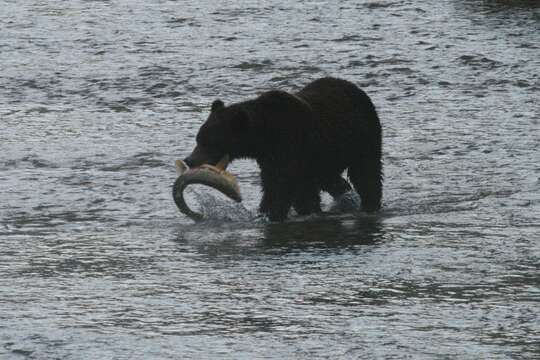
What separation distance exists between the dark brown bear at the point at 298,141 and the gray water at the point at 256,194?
0.82ft

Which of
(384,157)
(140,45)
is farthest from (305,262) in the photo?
(140,45)

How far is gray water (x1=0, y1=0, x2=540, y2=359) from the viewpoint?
27.2 ft

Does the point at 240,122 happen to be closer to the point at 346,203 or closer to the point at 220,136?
the point at 220,136

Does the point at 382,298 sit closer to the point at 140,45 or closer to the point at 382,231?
the point at 382,231

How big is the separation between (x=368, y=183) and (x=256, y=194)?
118 centimetres

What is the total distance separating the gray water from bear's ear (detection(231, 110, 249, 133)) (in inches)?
27.3

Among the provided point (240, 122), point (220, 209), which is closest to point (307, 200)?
point (220, 209)

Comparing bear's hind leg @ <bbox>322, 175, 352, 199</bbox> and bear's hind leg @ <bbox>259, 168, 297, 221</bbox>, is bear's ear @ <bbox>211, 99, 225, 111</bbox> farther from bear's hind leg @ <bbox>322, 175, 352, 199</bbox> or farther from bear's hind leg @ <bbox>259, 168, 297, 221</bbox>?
bear's hind leg @ <bbox>322, 175, 352, 199</bbox>

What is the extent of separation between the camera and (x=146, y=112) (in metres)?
16.9

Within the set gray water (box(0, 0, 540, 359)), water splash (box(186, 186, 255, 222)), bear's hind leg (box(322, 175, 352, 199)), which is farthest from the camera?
bear's hind leg (box(322, 175, 352, 199))

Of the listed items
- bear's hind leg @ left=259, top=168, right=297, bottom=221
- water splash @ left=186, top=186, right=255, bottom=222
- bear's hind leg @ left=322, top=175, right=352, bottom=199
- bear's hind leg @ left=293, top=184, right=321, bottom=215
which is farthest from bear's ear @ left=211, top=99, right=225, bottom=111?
bear's hind leg @ left=322, top=175, right=352, bottom=199

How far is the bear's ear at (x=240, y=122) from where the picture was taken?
1166 centimetres

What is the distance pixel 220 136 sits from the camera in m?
11.7

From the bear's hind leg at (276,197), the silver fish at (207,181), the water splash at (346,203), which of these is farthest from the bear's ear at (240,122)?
the water splash at (346,203)
